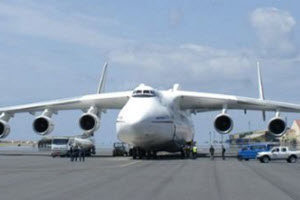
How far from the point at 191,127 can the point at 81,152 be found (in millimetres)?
12687

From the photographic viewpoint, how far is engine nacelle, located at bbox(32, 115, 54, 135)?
144ft

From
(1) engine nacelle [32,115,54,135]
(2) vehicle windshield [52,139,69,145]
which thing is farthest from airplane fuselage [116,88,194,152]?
(2) vehicle windshield [52,139,69,145]

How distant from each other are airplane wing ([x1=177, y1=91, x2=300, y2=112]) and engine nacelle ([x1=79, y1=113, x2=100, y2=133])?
6367 millimetres

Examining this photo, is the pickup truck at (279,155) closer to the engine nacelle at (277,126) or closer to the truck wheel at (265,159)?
the truck wheel at (265,159)

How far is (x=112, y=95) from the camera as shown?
44.2 meters

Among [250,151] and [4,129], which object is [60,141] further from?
[250,151]

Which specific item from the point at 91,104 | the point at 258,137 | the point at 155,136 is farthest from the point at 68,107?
the point at 258,137

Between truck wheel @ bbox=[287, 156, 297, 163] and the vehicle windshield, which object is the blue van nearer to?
truck wheel @ bbox=[287, 156, 297, 163]

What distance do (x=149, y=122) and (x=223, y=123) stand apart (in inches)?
257

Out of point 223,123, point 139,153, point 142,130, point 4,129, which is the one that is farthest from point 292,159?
point 4,129

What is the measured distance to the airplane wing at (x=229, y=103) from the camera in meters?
42.6

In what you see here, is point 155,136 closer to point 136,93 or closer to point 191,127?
point 136,93

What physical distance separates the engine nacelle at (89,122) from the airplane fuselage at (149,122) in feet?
12.5

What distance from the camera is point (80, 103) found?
148ft
